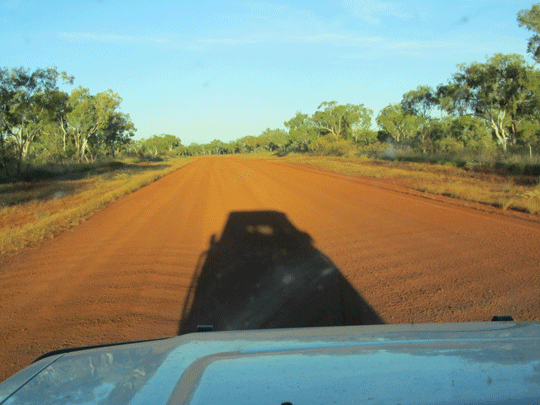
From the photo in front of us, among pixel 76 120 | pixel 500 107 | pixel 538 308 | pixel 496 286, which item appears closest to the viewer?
pixel 538 308

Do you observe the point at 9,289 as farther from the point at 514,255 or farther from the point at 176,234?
the point at 514,255

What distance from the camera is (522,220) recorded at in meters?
9.70

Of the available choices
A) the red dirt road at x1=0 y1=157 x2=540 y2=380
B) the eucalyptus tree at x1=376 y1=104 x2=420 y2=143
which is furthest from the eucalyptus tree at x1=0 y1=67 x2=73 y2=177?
the eucalyptus tree at x1=376 y1=104 x2=420 y2=143

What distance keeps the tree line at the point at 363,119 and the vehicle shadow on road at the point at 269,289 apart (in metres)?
21.8

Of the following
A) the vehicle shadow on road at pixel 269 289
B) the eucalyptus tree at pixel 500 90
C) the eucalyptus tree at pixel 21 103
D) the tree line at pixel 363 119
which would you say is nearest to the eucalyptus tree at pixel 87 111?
the tree line at pixel 363 119

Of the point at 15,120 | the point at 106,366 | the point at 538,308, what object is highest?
the point at 15,120

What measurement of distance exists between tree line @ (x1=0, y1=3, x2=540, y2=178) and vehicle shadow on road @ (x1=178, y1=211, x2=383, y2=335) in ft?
71.4

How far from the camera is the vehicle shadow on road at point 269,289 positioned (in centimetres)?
468

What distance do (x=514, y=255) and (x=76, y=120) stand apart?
49.9 meters

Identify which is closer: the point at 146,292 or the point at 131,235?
the point at 146,292

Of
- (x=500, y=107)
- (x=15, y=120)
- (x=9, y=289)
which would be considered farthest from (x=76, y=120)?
(x=9, y=289)

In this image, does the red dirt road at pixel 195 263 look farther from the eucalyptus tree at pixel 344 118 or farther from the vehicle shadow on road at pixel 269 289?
the eucalyptus tree at pixel 344 118

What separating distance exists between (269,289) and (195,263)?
190 cm

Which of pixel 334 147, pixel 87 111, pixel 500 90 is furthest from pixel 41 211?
pixel 334 147
